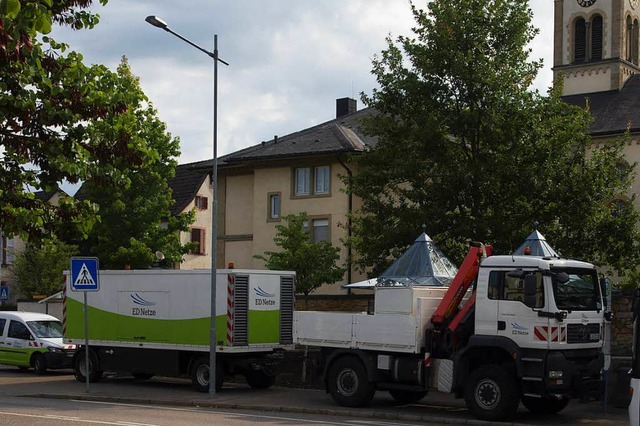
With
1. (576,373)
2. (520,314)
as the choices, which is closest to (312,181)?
(520,314)

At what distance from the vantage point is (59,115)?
12.9 m

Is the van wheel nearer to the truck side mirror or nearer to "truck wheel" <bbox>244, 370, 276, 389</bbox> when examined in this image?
"truck wheel" <bbox>244, 370, 276, 389</bbox>

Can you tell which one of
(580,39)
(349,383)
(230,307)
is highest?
(580,39)

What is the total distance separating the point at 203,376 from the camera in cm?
2477

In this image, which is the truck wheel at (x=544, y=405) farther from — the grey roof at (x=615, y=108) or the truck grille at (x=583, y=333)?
the grey roof at (x=615, y=108)

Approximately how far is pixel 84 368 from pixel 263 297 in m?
5.52

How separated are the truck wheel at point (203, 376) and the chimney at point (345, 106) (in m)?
38.5

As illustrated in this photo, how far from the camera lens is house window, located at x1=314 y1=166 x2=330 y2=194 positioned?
4819cm

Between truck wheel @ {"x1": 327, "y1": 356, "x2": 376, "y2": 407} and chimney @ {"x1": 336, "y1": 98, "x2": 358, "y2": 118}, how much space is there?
1643 inches

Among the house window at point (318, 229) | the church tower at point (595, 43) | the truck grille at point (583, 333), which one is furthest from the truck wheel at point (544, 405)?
the church tower at point (595, 43)

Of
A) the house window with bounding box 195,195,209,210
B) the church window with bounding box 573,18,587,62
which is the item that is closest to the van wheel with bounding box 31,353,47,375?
the house window with bounding box 195,195,209,210

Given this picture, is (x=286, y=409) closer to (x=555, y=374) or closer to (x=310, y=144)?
(x=555, y=374)

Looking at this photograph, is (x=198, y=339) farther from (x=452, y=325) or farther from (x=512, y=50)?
(x=512, y=50)

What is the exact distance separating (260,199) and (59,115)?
3745 centimetres
